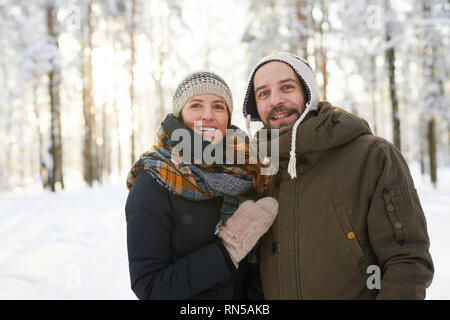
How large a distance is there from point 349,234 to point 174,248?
113cm

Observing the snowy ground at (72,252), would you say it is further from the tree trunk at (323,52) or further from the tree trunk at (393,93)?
the tree trunk at (323,52)

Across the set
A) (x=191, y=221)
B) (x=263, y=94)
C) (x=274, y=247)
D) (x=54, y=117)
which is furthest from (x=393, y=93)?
(x=54, y=117)

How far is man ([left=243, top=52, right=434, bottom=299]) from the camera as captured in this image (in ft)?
5.84

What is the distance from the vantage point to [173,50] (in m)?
19.3

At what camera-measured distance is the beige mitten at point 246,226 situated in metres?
1.97

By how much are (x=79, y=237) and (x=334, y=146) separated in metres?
6.98

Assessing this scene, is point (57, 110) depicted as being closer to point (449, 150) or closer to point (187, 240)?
point (187, 240)

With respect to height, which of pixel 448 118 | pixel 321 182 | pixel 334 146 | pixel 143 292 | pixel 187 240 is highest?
pixel 448 118

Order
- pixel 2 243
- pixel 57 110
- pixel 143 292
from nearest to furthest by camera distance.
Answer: pixel 143 292, pixel 2 243, pixel 57 110

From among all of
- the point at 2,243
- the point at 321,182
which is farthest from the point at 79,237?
the point at 321,182

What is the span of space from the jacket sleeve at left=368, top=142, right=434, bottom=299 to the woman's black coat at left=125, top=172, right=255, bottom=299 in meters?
0.91

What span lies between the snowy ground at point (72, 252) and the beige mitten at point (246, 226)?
3374 millimetres

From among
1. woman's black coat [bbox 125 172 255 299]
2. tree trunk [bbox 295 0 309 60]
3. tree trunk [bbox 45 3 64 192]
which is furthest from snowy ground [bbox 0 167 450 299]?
tree trunk [bbox 295 0 309 60]

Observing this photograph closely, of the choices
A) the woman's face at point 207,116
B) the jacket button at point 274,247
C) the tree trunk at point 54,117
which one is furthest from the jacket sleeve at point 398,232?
the tree trunk at point 54,117
